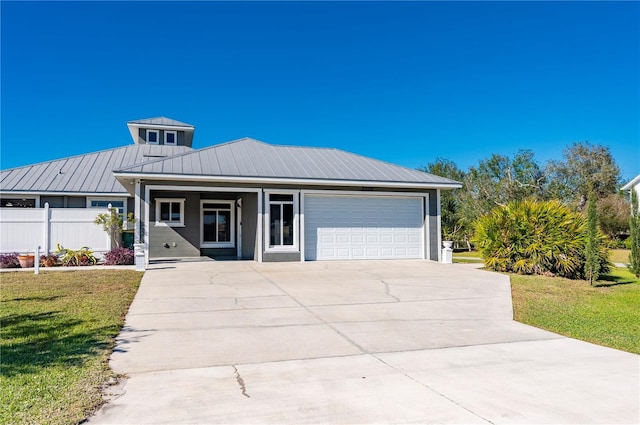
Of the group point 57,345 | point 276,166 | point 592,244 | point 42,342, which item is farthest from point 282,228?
point 57,345

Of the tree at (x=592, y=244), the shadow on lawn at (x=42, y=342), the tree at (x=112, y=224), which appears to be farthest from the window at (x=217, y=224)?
the tree at (x=592, y=244)

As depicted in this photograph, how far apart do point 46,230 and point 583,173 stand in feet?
129

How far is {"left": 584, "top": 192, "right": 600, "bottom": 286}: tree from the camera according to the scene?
1197cm

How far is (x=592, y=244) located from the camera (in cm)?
1238

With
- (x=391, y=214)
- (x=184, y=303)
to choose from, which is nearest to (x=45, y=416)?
(x=184, y=303)

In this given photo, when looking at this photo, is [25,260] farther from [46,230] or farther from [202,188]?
[202,188]

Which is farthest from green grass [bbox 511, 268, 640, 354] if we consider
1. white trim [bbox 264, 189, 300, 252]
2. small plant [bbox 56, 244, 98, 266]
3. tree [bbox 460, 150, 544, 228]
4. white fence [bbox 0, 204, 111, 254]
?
tree [bbox 460, 150, 544, 228]

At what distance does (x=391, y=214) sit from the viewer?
700 inches

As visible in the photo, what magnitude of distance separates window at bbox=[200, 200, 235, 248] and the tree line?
2077 centimetres

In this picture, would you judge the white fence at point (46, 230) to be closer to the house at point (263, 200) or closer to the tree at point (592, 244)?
the house at point (263, 200)

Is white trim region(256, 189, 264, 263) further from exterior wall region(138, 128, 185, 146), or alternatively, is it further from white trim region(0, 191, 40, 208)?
exterior wall region(138, 128, 185, 146)

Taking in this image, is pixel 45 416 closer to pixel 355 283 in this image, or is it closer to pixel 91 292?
pixel 91 292

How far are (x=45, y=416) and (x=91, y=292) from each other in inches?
260

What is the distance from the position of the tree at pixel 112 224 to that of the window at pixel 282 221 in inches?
205
